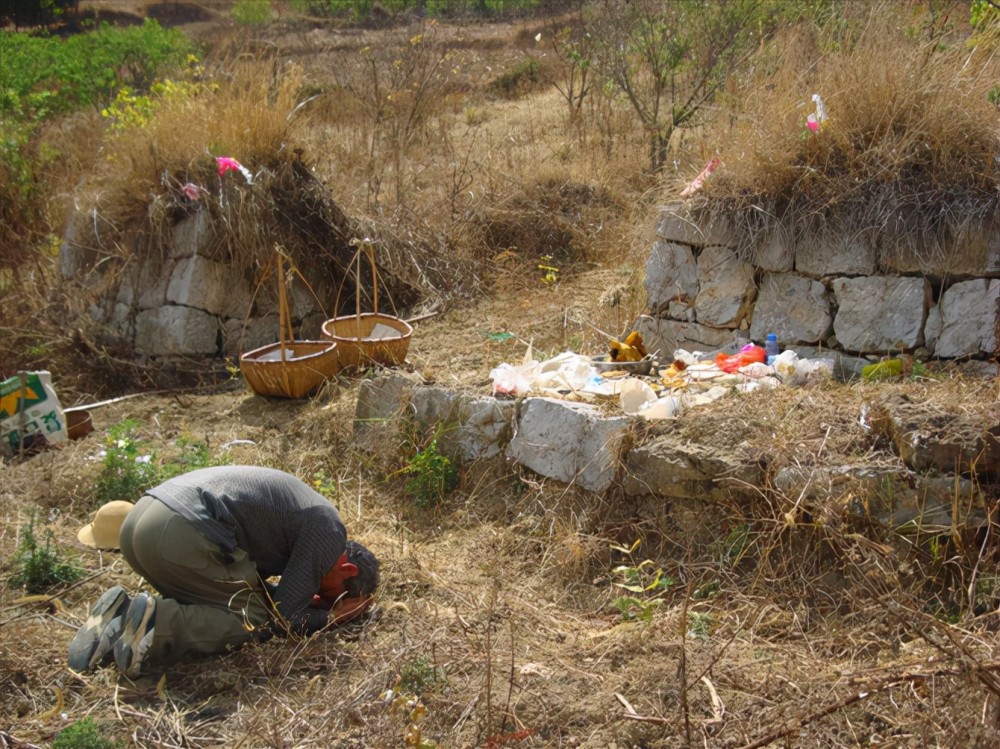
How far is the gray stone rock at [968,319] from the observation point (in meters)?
5.44

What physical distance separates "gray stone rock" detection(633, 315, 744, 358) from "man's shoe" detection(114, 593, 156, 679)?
11.9ft

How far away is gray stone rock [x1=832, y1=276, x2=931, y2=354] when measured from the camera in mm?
5617

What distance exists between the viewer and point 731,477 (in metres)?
4.58

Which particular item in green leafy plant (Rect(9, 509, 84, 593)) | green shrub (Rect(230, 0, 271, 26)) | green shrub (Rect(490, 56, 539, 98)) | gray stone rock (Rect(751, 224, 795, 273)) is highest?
green shrub (Rect(230, 0, 271, 26))

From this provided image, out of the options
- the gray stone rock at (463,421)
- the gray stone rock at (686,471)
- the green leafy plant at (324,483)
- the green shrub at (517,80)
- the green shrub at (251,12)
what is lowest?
the green leafy plant at (324,483)

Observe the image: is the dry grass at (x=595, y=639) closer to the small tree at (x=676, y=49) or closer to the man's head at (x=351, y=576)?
the man's head at (x=351, y=576)

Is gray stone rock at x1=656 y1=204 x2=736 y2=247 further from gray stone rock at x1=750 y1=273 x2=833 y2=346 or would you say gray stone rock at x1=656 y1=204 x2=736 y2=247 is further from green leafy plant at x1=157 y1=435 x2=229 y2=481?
green leafy plant at x1=157 y1=435 x2=229 y2=481

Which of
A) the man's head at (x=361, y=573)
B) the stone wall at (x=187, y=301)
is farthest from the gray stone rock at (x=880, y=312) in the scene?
the stone wall at (x=187, y=301)

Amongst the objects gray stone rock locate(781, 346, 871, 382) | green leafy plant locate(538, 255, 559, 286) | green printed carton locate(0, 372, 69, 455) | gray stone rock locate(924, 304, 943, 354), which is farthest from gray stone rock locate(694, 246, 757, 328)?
green printed carton locate(0, 372, 69, 455)

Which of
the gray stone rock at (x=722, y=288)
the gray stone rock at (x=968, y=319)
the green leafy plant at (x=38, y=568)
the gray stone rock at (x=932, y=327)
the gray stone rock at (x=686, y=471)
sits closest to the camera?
the gray stone rock at (x=686, y=471)

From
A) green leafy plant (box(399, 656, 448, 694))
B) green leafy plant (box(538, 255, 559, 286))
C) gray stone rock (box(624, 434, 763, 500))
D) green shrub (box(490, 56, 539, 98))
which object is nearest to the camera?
green leafy plant (box(399, 656, 448, 694))

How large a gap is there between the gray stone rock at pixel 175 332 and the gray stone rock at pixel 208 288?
82mm

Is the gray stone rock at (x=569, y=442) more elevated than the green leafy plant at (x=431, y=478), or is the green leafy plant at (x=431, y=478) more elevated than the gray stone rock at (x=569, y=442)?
the gray stone rock at (x=569, y=442)

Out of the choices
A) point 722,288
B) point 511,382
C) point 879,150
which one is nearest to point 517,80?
point 722,288
